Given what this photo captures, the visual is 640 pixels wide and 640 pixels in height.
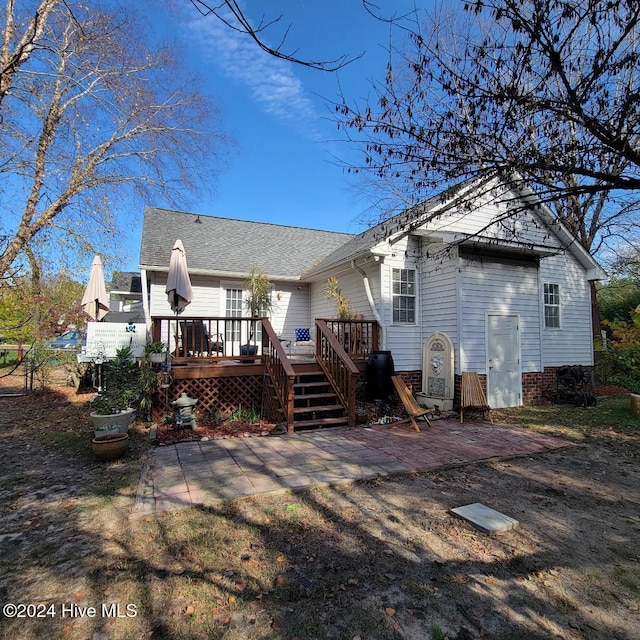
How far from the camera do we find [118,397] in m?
5.70

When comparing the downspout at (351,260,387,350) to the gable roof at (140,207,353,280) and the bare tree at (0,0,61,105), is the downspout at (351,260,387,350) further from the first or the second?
the bare tree at (0,0,61,105)

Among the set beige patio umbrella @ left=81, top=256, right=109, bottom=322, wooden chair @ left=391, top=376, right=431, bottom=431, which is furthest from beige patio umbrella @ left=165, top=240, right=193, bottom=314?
wooden chair @ left=391, top=376, right=431, bottom=431

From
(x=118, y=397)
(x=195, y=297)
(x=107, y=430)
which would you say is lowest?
(x=107, y=430)

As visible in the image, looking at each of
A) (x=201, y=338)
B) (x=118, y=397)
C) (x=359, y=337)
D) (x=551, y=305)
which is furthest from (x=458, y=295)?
(x=118, y=397)

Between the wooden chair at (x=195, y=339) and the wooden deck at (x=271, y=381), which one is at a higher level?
the wooden chair at (x=195, y=339)

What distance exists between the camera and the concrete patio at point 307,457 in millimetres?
3996

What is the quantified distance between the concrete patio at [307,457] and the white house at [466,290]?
2.47 metres

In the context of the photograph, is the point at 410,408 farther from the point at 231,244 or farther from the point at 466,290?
the point at 231,244

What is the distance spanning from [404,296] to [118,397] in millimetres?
6599

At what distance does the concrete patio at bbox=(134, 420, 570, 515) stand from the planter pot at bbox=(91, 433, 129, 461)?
1.45 feet

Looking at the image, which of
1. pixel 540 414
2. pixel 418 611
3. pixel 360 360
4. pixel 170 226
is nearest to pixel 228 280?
pixel 170 226

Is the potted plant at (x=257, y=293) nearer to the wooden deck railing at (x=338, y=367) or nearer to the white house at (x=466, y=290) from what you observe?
the white house at (x=466, y=290)

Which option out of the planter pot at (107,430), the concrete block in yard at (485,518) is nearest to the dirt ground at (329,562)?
the concrete block in yard at (485,518)

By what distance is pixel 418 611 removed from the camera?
2.28 meters
